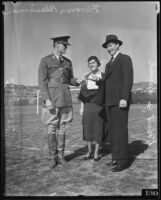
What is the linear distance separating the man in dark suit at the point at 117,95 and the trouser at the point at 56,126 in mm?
520

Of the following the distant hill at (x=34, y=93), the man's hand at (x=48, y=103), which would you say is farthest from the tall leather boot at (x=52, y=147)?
the distant hill at (x=34, y=93)

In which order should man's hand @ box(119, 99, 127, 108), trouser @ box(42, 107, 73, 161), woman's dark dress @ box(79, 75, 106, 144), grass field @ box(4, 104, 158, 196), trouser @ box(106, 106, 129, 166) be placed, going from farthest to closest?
woman's dark dress @ box(79, 75, 106, 144)
trouser @ box(42, 107, 73, 161)
trouser @ box(106, 106, 129, 166)
man's hand @ box(119, 99, 127, 108)
grass field @ box(4, 104, 158, 196)

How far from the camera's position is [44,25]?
10.9ft

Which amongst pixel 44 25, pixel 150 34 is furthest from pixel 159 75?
pixel 44 25

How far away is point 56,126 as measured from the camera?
3461 mm

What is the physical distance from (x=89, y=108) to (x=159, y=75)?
940 mm

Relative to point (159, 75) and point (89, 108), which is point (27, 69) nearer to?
point (89, 108)

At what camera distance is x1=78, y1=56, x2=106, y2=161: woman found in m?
3.47

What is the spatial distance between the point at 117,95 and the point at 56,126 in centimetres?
83

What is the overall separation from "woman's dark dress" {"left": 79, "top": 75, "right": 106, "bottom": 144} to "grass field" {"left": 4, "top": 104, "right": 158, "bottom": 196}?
0.35 ft

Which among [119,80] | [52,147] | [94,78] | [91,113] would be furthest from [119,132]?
[52,147]

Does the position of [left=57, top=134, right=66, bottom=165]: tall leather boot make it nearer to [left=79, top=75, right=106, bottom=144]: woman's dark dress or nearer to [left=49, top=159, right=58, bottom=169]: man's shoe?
[left=49, top=159, right=58, bottom=169]: man's shoe

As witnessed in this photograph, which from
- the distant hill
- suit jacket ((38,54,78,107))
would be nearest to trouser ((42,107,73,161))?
suit jacket ((38,54,78,107))

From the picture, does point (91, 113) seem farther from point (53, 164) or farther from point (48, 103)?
point (53, 164)
